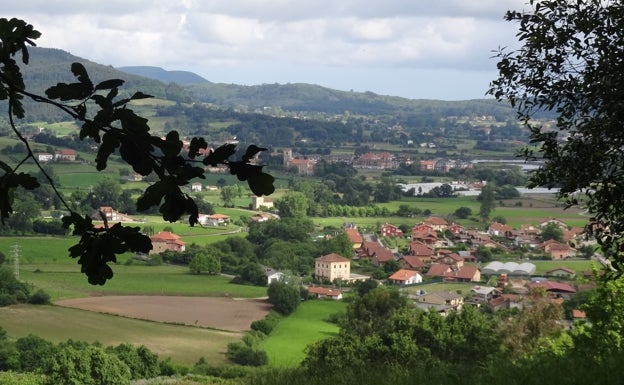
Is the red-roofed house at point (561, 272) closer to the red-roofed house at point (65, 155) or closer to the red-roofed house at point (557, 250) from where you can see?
the red-roofed house at point (557, 250)

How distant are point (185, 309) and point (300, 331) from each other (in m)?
3.71

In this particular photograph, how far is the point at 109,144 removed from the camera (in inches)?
62.0

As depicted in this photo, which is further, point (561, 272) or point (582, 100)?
point (561, 272)

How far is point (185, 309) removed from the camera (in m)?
25.5

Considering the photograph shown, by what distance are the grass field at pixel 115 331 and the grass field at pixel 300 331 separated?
3.88 ft

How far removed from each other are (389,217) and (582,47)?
45997 mm

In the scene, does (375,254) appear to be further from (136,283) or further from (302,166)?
(302,166)

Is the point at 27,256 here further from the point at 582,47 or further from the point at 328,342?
the point at 582,47

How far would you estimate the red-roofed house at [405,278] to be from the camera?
108 feet

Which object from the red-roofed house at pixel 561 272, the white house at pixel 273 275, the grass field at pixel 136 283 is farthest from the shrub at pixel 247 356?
the red-roofed house at pixel 561 272

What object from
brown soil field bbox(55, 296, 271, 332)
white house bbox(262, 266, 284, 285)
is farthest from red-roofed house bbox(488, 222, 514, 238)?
brown soil field bbox(55, 296, 271, 332)

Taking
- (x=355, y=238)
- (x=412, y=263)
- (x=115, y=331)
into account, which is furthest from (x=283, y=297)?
(x=355, y=238)

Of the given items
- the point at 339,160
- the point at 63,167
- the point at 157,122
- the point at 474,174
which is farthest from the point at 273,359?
the point at 157,122

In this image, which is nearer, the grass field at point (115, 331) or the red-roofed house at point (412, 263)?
the grass field at point (115, 331)
